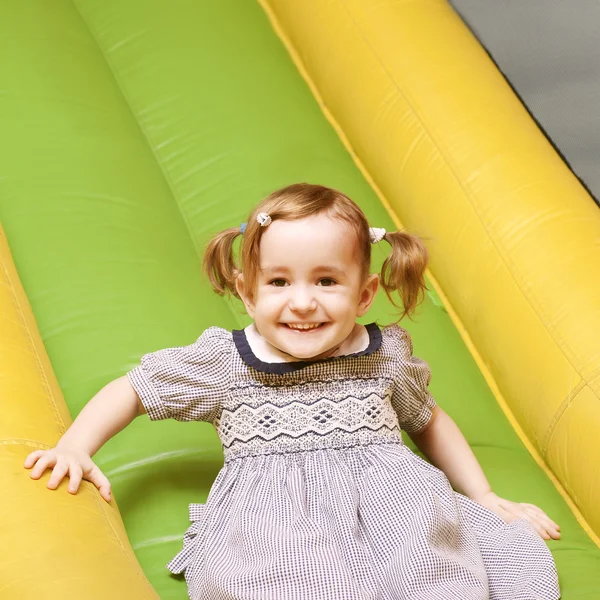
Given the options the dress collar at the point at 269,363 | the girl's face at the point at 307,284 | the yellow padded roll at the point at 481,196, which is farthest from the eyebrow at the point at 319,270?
the yellow padded roll at the point at 481,196

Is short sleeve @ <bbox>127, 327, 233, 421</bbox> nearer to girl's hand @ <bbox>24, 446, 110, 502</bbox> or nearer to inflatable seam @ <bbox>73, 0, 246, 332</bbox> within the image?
girl's hand @ <bbox>24, 446, 110, 502</bbox>

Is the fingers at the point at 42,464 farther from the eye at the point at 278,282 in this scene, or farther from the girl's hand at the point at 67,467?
the eye at the point at 278,282

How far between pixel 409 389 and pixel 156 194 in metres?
0.76

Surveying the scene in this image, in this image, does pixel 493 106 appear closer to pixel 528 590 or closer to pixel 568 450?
pixel 568 450

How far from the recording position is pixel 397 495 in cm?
116

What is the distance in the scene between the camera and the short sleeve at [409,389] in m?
1.32

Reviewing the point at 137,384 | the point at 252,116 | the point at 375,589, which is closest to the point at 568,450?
the point at 375,589

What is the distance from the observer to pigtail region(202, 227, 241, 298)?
1.33 m

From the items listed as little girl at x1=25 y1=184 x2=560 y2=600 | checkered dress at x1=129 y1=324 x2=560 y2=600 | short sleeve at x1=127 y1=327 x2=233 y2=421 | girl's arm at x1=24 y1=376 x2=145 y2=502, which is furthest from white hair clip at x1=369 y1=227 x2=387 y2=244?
girl's arm at x1=24 y1=376 x2=145 y2=502

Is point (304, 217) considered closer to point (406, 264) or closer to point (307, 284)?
point (307, 284)

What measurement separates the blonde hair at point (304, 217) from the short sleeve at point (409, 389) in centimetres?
6

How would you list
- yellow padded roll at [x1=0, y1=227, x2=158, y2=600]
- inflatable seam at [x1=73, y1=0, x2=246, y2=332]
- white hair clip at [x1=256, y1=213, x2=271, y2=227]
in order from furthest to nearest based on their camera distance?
1. inflatable seam at [x1=73, y1=0, x2=246, y2=332]
2. white hair clip at [x1=256, y1=213, x2=271, y2=227]
3. yellow padded roll at [x1=0, y1=227, x2=158, y2=600]

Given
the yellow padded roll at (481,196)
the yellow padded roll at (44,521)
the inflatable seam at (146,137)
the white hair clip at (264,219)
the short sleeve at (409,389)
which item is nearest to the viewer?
the yellow padded roll at (44,521)

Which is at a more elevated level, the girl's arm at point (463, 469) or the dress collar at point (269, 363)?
the dress collar at point (269, 363)
